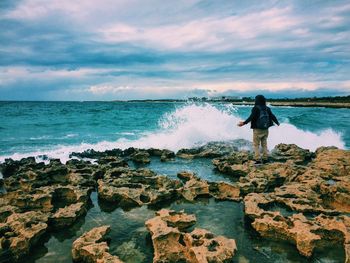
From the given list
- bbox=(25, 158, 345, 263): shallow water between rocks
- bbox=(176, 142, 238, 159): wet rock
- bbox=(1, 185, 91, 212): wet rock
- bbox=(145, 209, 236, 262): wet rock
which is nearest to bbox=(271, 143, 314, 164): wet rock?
bbox=(176, 142, 238, 159): wet rock

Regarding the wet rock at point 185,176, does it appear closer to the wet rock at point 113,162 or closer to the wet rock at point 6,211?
the wet rock at point 113,162

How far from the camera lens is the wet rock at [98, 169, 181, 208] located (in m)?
7.30

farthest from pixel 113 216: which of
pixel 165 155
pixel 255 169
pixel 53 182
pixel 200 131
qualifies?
pixel 200 131

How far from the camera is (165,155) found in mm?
12508

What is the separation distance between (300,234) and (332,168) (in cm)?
489

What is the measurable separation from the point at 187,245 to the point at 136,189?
2777 mm

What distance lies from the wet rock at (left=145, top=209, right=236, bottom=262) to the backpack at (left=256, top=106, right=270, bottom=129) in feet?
20.3

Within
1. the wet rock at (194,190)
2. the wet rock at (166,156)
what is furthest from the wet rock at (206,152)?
the wet rock at (194,190)

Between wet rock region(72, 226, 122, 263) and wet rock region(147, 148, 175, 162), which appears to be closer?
wet rock region(72, 226, 122, 263)

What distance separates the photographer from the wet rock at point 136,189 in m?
7.30

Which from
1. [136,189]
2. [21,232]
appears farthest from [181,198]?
[21,232]

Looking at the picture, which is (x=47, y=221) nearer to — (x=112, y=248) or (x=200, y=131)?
(x=112, y=248)

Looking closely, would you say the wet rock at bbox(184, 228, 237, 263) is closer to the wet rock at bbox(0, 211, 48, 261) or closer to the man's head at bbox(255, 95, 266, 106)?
the wet rock at bbox(0, 211, 48, 261)

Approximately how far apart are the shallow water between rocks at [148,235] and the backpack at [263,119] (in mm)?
4062
